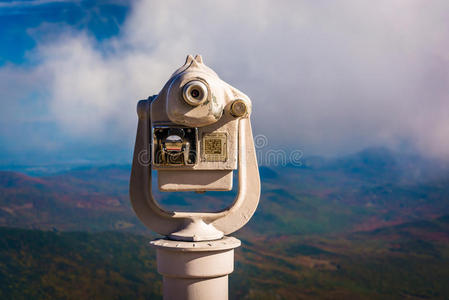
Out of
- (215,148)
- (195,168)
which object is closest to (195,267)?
(195,168)

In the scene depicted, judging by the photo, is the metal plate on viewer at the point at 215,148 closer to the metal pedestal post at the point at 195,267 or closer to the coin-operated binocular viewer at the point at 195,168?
the coin-operated binocular viewer at the point at 195,168

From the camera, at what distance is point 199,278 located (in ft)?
15.1

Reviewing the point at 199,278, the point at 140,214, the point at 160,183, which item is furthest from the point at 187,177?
the point at 199,278

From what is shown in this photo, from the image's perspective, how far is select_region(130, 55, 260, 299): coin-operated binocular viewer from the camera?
4.54 meters

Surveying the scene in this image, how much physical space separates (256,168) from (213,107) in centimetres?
92

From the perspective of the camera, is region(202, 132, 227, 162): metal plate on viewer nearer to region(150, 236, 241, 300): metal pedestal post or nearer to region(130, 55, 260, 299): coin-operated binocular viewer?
region(130, 55, 260, 299): coin-operated binocular viewer

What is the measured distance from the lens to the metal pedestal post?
4562mm

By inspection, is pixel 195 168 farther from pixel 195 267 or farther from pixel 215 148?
pixel 195 267

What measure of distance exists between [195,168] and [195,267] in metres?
1.01

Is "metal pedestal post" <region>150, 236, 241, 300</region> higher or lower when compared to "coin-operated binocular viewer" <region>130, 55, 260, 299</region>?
lower

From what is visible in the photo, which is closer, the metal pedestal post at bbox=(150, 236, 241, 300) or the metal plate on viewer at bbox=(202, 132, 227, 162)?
the metal pedestal post at bbox=(150, 236, 241, 300)

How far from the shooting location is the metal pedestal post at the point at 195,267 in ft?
15.0

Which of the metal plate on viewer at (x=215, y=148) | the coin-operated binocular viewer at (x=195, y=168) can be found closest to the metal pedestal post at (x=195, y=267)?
the coin-operated binocular viewer at (x=195, y=168)

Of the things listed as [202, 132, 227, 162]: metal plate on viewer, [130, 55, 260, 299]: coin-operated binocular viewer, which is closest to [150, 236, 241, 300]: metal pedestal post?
[130, 55, 260, 299]: coin-operated binocular viewer
